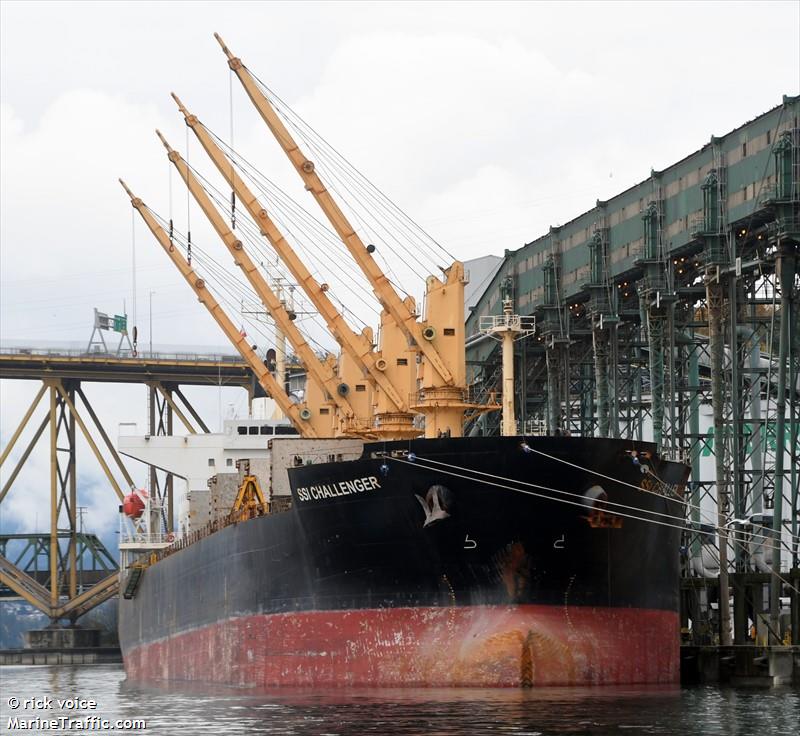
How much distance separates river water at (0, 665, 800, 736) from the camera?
2609 centimetres

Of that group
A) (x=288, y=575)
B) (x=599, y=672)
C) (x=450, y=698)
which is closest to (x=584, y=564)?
(x=599, y=672)

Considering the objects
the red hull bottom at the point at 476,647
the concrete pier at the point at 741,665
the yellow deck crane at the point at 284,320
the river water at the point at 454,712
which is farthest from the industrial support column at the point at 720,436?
the yellow deck crane at the point at 284,320

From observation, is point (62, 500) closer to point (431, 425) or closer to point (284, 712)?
point (431, 425)

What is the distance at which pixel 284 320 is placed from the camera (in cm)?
5547

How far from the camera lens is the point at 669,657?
3638 centimetres

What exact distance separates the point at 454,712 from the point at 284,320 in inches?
1123

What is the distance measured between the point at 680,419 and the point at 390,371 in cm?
1035

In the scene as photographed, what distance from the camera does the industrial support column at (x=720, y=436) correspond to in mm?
40094

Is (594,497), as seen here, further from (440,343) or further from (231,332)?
(231,332)

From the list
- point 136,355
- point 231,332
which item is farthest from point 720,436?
point 136,355

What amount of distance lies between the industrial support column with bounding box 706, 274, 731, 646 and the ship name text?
934 centimetres

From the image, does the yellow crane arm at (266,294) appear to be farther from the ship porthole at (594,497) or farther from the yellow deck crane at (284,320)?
the ship porthole at (594,497)

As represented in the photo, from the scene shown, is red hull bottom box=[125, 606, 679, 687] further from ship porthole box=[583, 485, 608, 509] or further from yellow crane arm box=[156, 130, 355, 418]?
yellow crane arm box=[156, 130, 355, 418]

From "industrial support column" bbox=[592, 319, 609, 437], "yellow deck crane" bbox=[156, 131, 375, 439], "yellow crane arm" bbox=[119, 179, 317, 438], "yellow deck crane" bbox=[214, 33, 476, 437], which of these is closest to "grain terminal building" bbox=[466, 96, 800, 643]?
"industrial support column" bbox=[592, 319, 609, 437]
